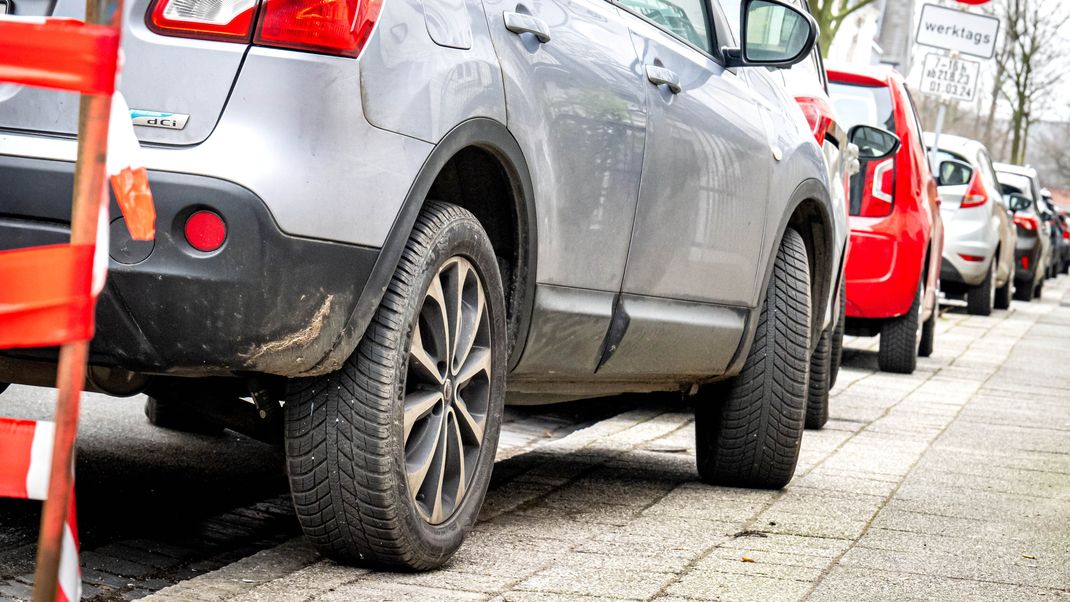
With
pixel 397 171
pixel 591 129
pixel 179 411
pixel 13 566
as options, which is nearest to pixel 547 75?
pixel 591 129

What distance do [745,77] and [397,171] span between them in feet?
7.59

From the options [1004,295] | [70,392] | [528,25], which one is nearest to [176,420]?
[528,25]

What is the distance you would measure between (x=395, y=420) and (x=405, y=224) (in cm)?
40

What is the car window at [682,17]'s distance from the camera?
15.0ft

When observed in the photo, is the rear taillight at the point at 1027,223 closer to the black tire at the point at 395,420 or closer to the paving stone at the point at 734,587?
the paving stone at the point at 734,587

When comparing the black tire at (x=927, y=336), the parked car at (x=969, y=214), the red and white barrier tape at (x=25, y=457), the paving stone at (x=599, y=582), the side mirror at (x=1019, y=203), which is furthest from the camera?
the side mirror at (x=1019, y=203)

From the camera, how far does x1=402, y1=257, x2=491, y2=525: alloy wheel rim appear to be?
133 inches

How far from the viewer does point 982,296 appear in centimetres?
1759

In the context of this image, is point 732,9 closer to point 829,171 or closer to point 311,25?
point 829,171

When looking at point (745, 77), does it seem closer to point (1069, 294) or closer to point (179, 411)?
→ point (179, 411)

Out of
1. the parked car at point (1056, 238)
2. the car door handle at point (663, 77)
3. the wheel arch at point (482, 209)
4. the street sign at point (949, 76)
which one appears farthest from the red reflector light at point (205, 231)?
the parked car at point (1056, 238)

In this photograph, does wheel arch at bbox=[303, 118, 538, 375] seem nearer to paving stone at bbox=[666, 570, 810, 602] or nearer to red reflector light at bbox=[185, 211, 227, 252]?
red reflector light at bbox=[185, 211, 227, 252]

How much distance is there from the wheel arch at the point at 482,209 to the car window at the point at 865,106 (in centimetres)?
630

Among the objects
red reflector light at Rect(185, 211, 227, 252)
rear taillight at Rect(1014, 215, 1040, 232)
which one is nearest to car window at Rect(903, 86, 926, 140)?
red reflector light at Rect(185, 211, 227, 252)
